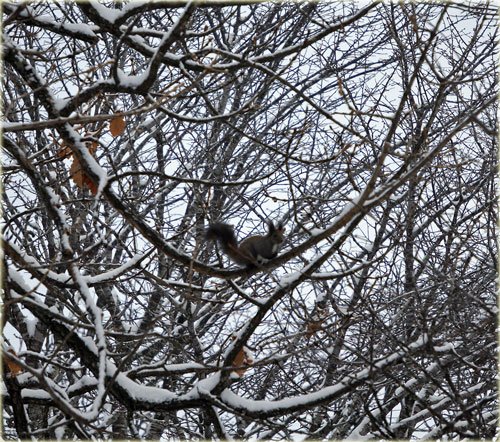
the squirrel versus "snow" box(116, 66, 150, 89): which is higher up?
"snow" box(116, 66, 150, 89)

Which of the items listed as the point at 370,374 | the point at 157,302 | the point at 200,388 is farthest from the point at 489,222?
the point at 157,302

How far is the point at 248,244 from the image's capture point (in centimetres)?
487

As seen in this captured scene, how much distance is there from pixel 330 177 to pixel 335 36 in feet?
6.29

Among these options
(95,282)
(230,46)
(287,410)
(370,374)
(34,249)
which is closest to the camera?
(370,374)

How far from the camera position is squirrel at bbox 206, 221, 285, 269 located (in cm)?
442

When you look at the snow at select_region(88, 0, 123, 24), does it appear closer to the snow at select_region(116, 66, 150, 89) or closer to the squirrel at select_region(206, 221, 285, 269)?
the snow at select_region(116, 66, 150, 89)

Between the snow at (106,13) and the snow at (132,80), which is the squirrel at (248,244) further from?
the snow at (106,13)

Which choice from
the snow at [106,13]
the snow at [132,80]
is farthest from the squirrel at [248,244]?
the snow at [106,13]

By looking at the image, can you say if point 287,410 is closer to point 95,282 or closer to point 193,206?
point 95,282

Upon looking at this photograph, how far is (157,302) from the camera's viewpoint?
782 centimetres

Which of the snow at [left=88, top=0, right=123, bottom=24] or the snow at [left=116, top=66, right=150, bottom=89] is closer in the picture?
the snow at [left=116, top=66, right=150, bottom=89]

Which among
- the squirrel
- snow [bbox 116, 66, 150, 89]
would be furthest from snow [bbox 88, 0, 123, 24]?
the squirrel

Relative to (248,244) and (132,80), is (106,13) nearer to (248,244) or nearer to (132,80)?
(132,80)

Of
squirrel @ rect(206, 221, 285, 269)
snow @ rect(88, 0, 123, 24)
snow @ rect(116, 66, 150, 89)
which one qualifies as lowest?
squirrel @ rect(206, 221, 285, 269)
